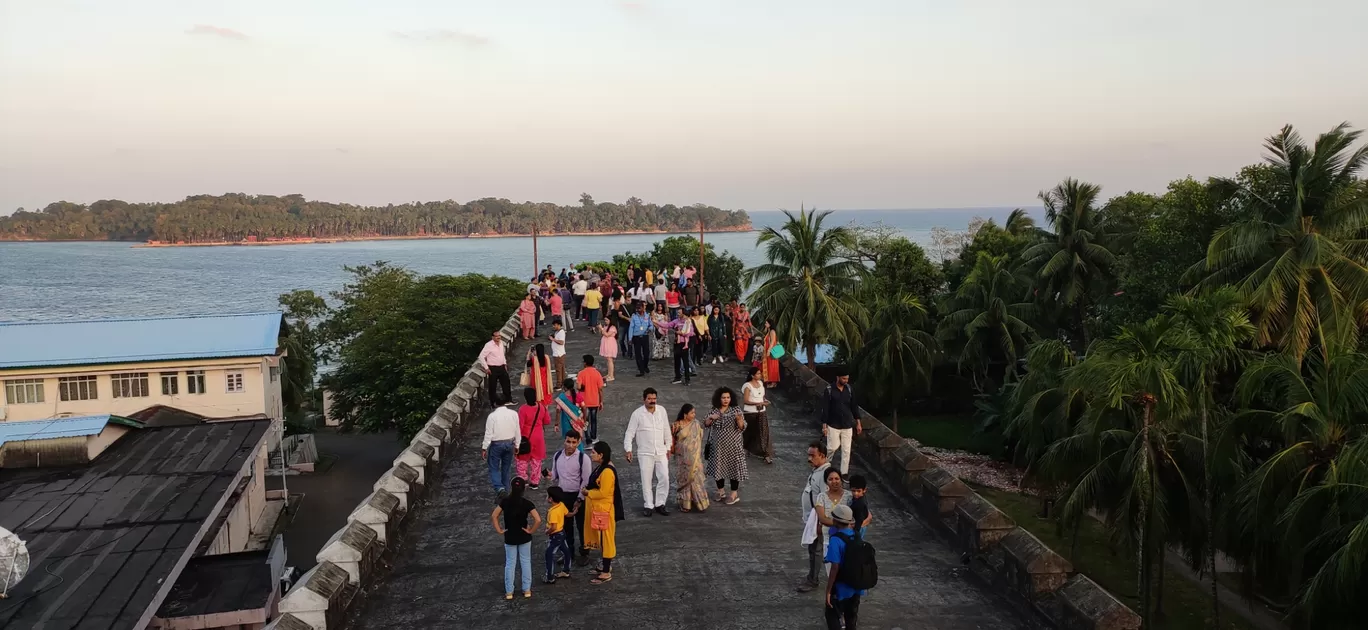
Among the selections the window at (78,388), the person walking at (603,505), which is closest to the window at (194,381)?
the window at (78,388)

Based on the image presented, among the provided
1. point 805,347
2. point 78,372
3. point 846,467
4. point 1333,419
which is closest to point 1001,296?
point 805,347

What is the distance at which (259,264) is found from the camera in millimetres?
176750

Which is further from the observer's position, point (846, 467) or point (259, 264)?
point (259, 264)

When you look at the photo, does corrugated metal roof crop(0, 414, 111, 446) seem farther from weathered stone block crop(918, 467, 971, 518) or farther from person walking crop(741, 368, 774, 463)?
weathered stone block crop(918, 467, 971, 518)

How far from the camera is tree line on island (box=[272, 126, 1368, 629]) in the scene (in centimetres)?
1366

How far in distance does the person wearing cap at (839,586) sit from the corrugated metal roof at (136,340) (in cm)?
3072

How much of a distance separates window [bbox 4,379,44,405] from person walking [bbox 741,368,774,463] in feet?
95.6

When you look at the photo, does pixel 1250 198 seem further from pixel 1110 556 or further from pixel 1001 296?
pixel 1001 296

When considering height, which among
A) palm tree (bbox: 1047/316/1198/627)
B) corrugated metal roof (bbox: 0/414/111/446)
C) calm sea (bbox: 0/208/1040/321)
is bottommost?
calm sea (bbox: 0/208/1040/321)

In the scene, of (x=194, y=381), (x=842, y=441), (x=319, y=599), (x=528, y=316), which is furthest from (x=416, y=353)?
(x=319, y=599)

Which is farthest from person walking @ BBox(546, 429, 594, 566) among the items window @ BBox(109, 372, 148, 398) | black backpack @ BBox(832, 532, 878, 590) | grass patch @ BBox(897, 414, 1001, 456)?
window @ BBox(109, 372, 148, 398)

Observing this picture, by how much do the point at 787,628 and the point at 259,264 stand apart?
613 ft


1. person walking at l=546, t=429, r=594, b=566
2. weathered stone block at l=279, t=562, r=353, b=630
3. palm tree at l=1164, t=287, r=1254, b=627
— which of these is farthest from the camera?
palm tree at l=1164, t=287, r=1254, b=627

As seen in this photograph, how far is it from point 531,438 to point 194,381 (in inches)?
1043
